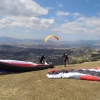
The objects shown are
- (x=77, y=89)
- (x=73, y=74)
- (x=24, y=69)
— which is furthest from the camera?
(x=24, y=69)

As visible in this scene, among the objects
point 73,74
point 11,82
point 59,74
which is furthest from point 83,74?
point 11,82

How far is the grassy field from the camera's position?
681 inches

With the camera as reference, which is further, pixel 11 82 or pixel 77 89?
pixel 11 82

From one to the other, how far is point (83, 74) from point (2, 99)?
1106cm

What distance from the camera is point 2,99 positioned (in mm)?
16875

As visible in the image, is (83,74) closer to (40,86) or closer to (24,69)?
(40,86)

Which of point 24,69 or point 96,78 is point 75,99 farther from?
point 24,69

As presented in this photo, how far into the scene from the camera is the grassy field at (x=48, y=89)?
56.7 feet

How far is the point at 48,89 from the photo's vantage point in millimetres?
19281

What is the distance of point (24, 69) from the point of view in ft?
99.8

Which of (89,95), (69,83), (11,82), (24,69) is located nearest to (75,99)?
(89,95)

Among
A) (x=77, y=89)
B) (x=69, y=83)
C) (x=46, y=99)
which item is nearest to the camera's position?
(x=46, y=99)

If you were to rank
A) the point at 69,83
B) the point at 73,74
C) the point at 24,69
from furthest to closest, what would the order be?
the point at 24,69 < the point at 73,74 < the point at 69,83

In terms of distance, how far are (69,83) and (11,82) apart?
6.99m
